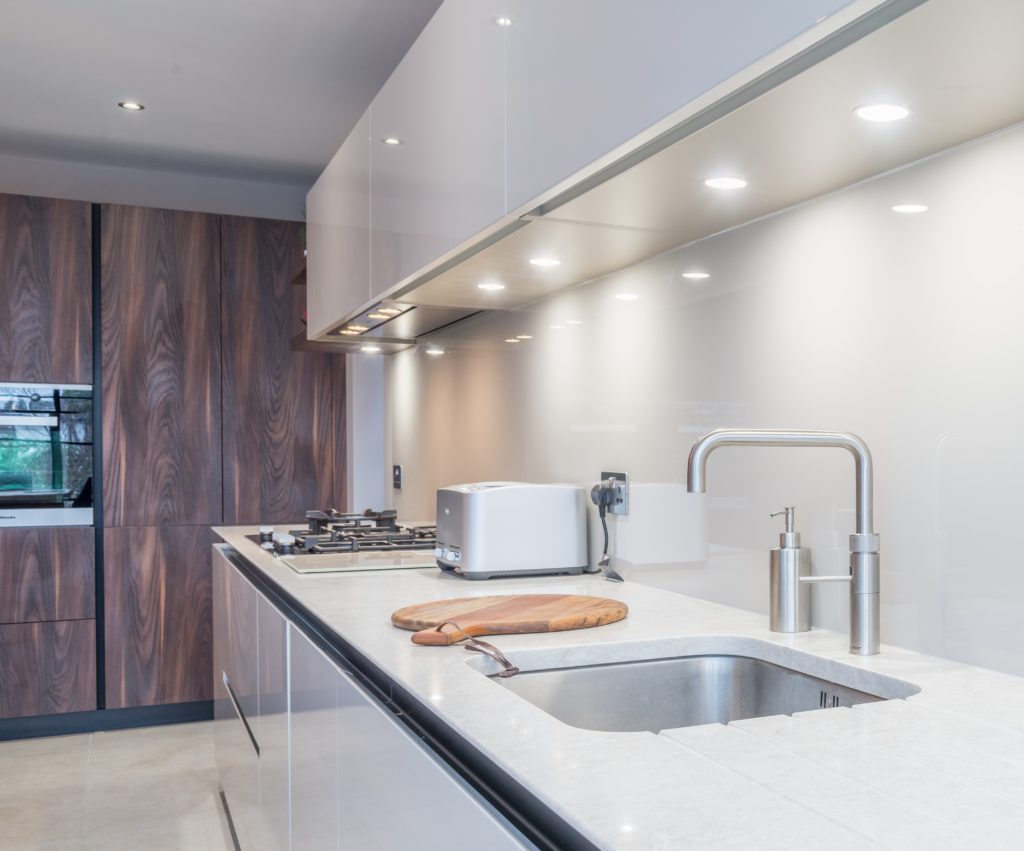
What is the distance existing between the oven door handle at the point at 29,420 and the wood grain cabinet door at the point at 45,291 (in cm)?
15

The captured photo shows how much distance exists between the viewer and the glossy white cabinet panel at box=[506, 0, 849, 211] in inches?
37.6

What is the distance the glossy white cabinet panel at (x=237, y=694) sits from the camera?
2.25 meters

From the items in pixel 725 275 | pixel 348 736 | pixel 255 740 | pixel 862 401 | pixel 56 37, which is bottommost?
pixel 255 740

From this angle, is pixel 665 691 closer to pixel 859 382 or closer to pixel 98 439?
pixel 859 382

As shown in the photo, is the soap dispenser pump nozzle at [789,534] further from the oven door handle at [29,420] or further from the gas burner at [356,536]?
the oven door handle at [29,420]

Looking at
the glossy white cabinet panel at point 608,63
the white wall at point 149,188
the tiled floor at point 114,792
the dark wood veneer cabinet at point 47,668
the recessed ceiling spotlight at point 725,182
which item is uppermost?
the white wall at point 149,188

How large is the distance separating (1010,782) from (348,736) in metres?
0.86

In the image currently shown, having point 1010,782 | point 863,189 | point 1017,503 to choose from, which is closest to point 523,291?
point 863,189

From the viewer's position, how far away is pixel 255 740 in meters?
2.21

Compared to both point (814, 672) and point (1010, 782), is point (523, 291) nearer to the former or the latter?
point (814, 672)

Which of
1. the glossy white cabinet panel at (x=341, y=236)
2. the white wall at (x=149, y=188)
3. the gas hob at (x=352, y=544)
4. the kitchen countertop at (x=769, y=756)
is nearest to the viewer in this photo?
the kitchen countertop at (x=769, y=756)

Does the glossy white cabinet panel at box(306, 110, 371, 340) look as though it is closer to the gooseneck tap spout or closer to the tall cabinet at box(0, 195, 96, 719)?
the tall cabinet at box(0, 195, 96, 719)

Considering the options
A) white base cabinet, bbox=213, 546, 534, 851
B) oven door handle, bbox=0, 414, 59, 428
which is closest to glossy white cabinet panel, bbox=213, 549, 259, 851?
white base cabinet, bbox=213, 546, 534, 851

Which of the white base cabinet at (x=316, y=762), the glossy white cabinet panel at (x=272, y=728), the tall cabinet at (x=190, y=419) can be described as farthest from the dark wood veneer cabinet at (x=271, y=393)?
the glossy white cabinet panel at (x=272, y=728)
